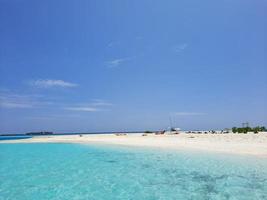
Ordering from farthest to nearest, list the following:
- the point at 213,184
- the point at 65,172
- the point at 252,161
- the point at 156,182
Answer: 1. the point at 252,161
2. the point at 65,172
3. the point at 156,182
4. the point at 213,184

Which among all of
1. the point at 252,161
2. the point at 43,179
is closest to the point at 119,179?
the point at 43,179

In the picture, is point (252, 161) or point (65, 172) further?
point (252, 161)

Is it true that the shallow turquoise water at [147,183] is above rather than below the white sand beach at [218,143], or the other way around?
below

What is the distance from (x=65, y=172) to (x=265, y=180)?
9.73 metres

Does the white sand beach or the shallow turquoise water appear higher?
the white sand beach

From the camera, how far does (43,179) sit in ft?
40.2

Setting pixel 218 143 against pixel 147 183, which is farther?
pixel 218 143

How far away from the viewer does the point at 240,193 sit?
351 inches

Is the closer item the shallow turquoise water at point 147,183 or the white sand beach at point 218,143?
the shallow turquoise water at point 147,183

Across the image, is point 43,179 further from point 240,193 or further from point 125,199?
point 240,193

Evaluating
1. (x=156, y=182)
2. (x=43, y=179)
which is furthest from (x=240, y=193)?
(x=43, y=179)

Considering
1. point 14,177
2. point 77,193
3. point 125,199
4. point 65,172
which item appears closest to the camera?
point 125,199

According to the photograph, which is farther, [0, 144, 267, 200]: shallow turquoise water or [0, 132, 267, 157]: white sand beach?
[0, 132, 267, 157]: white sand beach

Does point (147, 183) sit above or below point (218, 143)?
below
